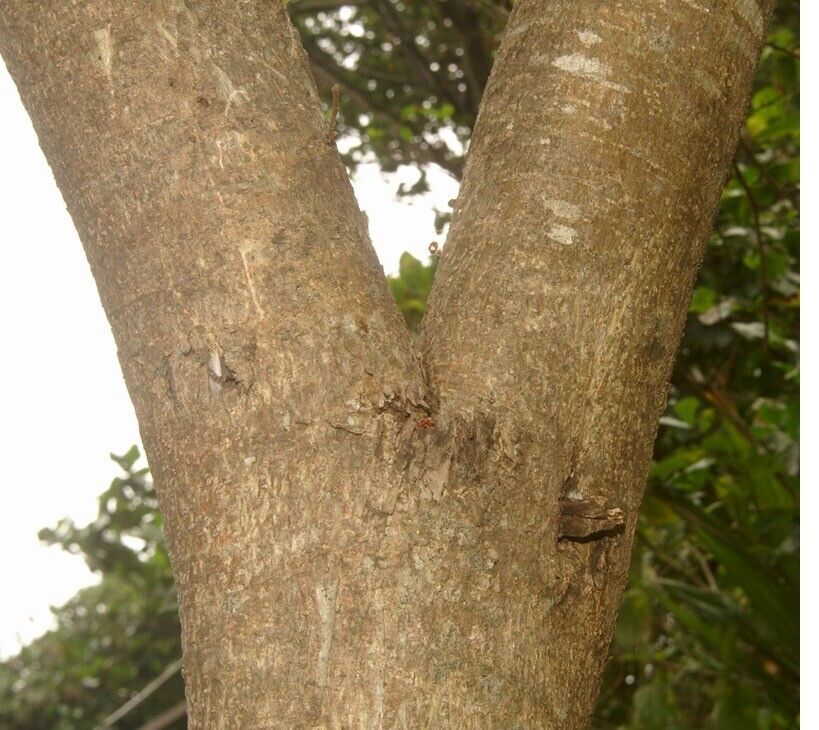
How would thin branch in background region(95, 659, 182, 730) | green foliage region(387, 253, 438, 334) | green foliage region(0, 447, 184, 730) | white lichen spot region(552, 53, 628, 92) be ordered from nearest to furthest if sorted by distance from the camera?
1. white lichen spot region(552, 53, 628, 92)
2. green foliage region(387, 253, 438, 334)
3. thin branch in background region(95, 659, 182, 730)
4. green foliage region(0, 447, 184, 730)

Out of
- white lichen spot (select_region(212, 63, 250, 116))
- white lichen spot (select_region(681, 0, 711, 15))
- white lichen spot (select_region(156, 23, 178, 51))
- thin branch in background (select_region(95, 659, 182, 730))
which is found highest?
white lichen spot (select_region(156, 23, 178, 51))

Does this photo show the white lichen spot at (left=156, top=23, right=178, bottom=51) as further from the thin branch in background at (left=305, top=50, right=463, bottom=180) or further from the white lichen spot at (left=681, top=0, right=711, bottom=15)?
the thin branch in background at (left=305, top=50, right=463, bottom=180)

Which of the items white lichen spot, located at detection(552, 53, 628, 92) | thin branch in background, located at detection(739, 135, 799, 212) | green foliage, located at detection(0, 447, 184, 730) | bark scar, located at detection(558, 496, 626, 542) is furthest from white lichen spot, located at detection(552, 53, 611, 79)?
green foliage, located at detection(0, 447, 184, 730)

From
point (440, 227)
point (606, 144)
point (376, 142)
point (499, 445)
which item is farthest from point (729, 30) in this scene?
point (376, 142)

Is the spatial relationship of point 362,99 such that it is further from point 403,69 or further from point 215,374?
point 215,374

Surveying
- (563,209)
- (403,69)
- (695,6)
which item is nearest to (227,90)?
(563,209)

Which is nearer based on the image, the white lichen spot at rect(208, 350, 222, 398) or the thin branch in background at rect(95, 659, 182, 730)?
the white lichen spot at rect(208, 350, 222, 398)
